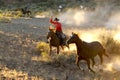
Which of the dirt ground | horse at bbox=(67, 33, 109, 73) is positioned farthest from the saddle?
horse at bbox=(67, 33, 109, 73)

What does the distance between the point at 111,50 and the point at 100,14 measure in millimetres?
36553

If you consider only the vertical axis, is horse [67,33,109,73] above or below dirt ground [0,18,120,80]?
above

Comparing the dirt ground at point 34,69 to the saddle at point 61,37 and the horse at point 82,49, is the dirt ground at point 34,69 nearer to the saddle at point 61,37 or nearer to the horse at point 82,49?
the horse at point 82,49

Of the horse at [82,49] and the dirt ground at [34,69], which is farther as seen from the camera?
the horse at [82,49]

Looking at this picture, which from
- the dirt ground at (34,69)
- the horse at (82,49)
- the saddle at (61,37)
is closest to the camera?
the dirt ground at (34,69)

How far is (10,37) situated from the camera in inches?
938

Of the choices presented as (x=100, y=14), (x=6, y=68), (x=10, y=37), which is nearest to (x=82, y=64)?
(x=6, y=68)

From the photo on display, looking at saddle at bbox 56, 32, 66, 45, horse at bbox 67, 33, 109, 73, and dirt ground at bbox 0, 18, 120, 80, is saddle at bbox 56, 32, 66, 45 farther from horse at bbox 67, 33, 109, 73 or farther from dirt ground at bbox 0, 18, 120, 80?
horse at bbox 67, 33, 109, 73

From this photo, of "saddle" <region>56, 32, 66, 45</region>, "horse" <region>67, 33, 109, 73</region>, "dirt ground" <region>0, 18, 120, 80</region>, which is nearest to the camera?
"dirt ground" <region>0, 18, 120, 80</region>

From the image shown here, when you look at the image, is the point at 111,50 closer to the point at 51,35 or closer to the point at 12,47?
the point at 51,35

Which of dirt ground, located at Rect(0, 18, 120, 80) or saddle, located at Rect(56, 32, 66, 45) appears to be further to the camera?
saddle, located at Rect(56, 32, 66, 45)

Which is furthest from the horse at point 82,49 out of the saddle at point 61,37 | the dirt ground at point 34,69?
the saddle at point 61,37

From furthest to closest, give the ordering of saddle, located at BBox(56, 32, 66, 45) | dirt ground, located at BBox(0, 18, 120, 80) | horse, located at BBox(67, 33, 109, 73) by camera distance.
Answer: saddle, located at BBox(56, 32, 66, 45), horse, located at BBox(67, 33, 109, 73), dirt ground, located at BBox(0, 18, 120, 80)

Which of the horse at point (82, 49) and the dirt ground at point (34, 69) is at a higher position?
the horse at point (82, 49)
